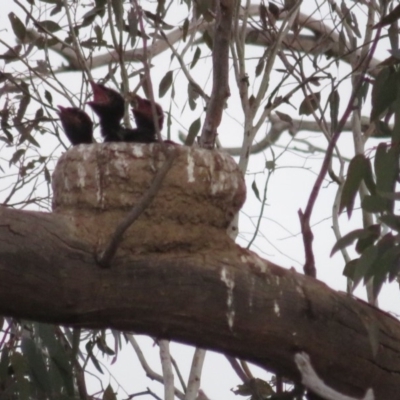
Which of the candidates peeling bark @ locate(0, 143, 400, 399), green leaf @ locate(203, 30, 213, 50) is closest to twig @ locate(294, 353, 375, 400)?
peeling bark @ locate(0, 143, 400, 399)

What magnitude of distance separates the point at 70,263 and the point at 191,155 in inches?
20.1

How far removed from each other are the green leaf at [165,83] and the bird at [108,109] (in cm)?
115

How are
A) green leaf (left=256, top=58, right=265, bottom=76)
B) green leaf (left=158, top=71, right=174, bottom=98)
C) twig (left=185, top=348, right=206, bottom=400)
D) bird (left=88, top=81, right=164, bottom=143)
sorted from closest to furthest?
bird (left=88, top=81, right=164, bottom=143) → twig (left=185, top=348, right=206, bottom=400) → green leaf (left=256, top=58, right=265, bottom=76) → green leaf (left=158, top=71, right=174, bottom=98)

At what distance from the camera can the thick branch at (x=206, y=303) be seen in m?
2.00

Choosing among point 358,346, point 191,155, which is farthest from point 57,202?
point 358,346

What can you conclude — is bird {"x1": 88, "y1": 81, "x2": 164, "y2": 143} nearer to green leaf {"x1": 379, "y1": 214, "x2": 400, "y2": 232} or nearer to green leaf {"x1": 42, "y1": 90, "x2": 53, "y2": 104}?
green leaf {"x1": 379, "y1": 214, "x2": 400, "y2": 232}

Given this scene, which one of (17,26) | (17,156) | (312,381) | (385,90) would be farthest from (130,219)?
(17,156)

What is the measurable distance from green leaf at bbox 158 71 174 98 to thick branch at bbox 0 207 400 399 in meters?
1.96

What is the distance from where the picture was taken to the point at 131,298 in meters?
2.07

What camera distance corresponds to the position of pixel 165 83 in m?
4.16

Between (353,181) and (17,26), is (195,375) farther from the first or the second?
(17,26)

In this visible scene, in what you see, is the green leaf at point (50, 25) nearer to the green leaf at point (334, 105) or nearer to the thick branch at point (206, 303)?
the green leaf at point (334, 105)

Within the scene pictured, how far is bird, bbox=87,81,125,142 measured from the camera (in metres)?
2.97

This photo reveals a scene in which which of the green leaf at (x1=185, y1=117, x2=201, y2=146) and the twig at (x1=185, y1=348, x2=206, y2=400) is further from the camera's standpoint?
the twig at (x1=185, y1=348, x2=206, y2=400)
